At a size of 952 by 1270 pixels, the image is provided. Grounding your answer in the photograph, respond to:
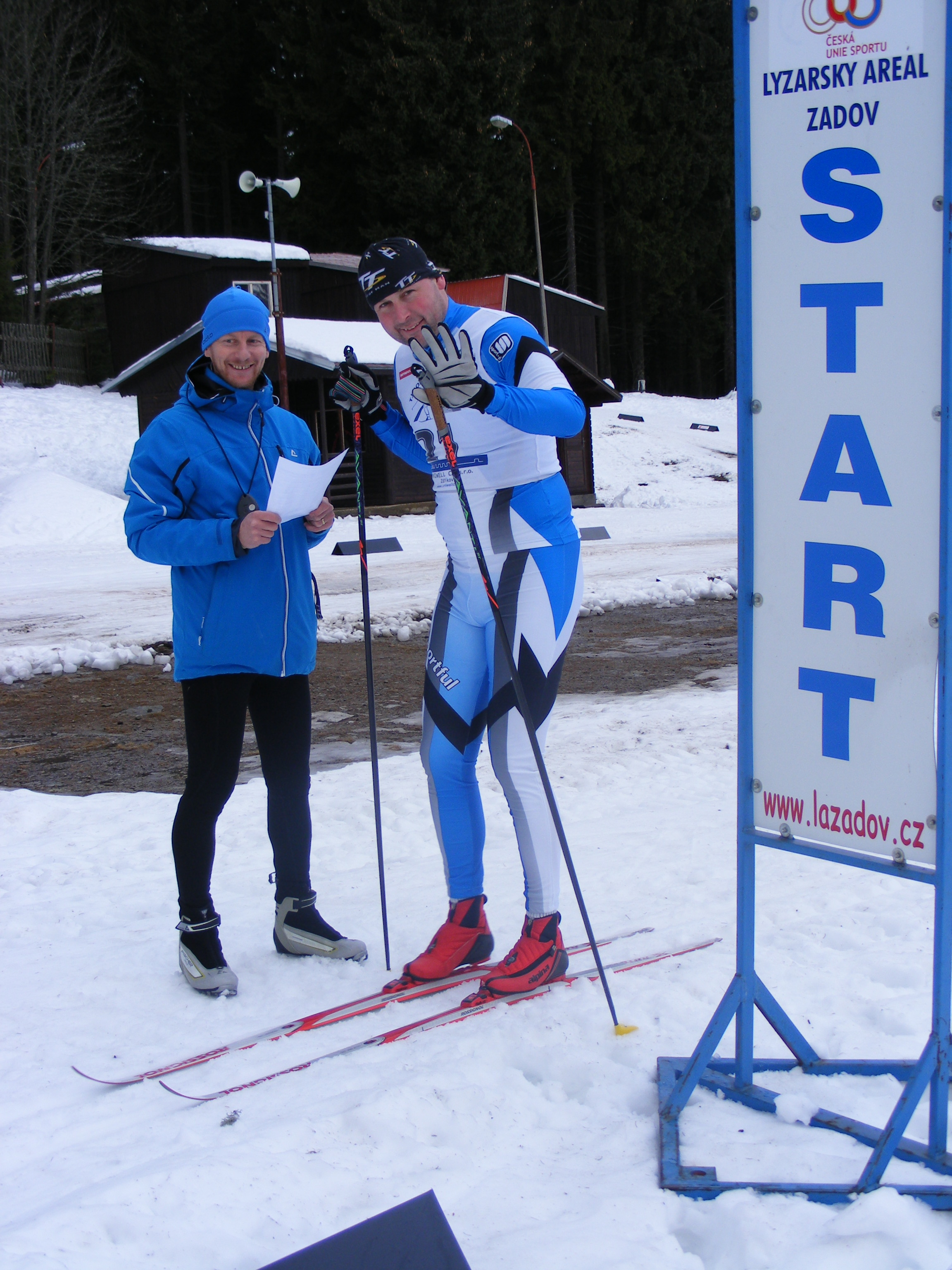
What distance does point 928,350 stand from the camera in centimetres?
202

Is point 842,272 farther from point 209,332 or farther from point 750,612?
point 209,332

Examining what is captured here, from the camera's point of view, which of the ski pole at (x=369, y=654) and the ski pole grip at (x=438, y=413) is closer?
the ski pole grip at (x=438, y=413)

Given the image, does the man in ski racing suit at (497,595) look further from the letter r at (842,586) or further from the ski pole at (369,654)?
the letter r at (842,586)

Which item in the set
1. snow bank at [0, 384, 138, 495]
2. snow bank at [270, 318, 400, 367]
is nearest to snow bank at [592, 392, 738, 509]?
snow bank at [270, 318, 400, 367]

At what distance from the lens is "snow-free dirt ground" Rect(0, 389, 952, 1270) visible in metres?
2.06

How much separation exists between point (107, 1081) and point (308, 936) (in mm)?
824

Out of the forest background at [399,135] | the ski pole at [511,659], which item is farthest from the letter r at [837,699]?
the forest background at [399,135]

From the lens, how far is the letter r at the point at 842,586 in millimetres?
2143

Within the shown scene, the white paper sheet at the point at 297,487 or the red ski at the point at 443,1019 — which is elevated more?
the white paper sheet at the point at 297,487

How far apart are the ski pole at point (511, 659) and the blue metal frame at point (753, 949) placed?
13.8 inches

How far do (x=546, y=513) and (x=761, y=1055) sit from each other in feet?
5.12

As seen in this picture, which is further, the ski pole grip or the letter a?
the ski pole grip

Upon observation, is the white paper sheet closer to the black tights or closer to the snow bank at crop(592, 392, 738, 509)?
the black tights

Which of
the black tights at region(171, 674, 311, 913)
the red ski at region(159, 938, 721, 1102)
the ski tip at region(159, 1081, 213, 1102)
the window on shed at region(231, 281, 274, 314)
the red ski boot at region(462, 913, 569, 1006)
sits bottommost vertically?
the ski tip at region(159, 1081, 213, 1102)
